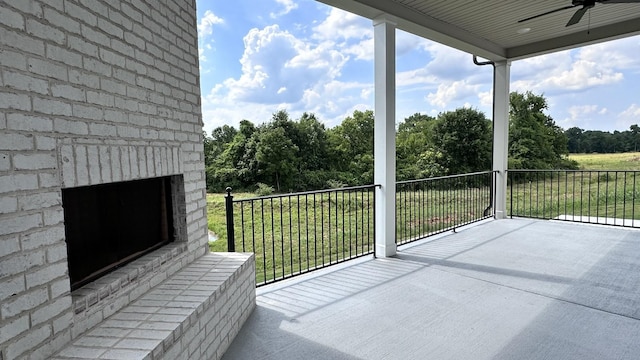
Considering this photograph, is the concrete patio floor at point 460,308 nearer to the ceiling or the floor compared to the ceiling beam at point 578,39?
nearer to the floor

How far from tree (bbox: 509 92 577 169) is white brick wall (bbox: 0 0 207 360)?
12.5m

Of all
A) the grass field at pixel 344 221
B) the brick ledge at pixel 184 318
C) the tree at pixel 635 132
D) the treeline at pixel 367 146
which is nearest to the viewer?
the brick ledge at pixel 184 318

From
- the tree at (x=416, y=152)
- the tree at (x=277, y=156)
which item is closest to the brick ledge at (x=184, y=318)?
the tree at (x=277, y=156)

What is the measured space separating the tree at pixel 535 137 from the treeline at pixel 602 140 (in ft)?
0.90

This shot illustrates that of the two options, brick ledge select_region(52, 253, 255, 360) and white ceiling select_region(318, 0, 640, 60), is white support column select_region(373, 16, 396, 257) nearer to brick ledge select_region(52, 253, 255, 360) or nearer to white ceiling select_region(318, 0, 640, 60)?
white ceiling select_region(318, 0, 640, 60)

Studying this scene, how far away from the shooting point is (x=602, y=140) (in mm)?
10953

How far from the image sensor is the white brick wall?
1081 millimetres

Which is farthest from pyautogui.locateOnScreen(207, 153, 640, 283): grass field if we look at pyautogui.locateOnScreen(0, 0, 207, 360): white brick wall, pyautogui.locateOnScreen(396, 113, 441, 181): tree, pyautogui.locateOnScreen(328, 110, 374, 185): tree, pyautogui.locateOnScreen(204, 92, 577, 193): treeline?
pyautogui.locateOnScreen(396, 113, 441, 181): tree

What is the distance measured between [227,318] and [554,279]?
2.76 meters

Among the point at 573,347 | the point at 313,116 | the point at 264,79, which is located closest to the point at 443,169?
the point at 313,116

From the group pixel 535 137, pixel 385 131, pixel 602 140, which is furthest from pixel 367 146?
pixel 385 131

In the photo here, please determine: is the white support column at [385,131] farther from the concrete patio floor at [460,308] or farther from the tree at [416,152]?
the tree at [416,152]

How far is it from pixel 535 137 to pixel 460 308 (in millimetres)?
11909

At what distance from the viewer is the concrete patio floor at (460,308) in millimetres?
1987
